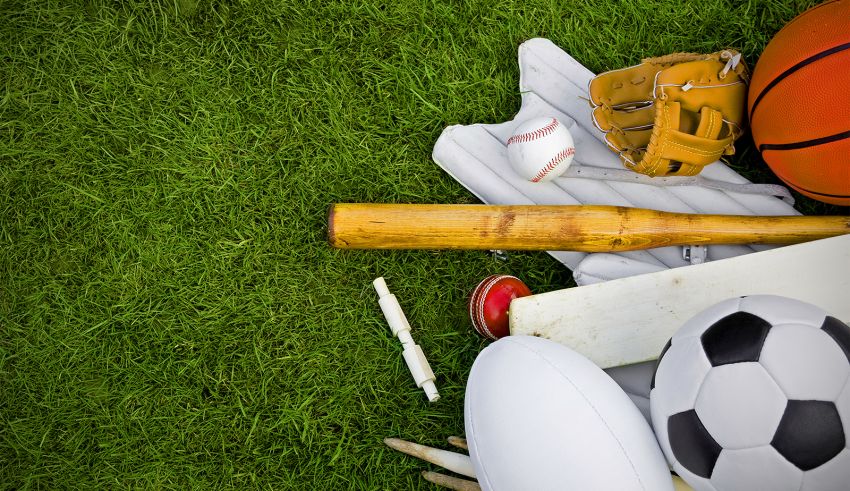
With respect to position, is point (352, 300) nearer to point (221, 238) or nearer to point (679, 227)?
point (221, 238)

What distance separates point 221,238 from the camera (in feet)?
9.32

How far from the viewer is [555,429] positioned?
1.92 metres

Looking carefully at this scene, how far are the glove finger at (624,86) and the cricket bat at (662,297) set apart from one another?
0.81 meters

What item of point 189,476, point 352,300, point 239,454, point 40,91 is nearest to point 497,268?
Result: point 352,300

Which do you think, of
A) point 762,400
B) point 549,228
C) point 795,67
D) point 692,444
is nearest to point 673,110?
point 795,67

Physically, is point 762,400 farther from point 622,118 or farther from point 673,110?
point 622,118

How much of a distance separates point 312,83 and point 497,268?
1.28 metres

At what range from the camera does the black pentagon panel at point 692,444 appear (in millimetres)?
1921

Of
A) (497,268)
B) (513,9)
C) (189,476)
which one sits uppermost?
(513,9)

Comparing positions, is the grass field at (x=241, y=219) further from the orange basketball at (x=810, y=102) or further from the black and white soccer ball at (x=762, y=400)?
the black and white soccer ball at (x=762, y=400)

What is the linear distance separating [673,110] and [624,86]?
0.96 feet

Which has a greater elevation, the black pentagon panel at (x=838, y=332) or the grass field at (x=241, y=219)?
the black pentagon panel at (x=838, y=332)

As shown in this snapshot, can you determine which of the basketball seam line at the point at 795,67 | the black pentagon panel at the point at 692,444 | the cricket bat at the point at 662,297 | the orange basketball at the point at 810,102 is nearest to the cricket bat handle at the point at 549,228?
the cricket bat at the point at 662,297

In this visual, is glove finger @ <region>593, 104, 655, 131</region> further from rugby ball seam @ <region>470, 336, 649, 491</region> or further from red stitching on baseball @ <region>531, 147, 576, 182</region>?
rugby ball seam @ <region>470, 336, 649, 491</region>
